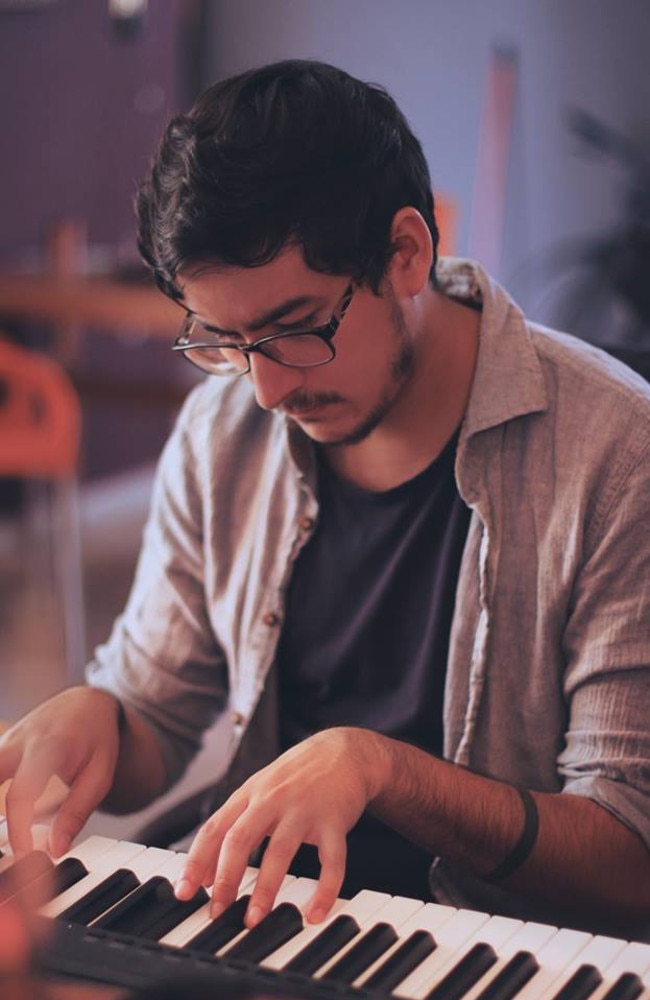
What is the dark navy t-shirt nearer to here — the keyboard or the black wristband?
the black wristband

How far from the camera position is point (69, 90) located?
18.4 ft

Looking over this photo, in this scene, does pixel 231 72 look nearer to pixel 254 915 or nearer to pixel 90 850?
pixel 90 850

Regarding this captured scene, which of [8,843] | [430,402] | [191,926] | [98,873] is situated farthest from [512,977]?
[430,402]

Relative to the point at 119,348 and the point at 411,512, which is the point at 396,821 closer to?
the point at 411,512

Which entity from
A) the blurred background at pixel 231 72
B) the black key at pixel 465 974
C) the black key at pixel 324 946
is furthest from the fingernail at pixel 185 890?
the blurred background at pixel 231 72

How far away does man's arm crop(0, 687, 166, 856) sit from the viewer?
125 centimetres

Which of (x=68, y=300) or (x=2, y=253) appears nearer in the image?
(x=68, y=300)

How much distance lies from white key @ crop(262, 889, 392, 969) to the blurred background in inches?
144

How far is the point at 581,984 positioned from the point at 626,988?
31mm

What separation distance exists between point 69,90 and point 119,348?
1108 millimetres

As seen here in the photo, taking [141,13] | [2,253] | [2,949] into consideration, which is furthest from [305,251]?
[141,13]

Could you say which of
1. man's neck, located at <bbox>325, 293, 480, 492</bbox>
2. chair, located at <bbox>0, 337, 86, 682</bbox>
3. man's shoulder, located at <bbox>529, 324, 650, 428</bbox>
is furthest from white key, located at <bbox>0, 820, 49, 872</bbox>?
chair, located at <bbox>0, 337, 86, 682</bbox>

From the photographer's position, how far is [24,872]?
1182 mm

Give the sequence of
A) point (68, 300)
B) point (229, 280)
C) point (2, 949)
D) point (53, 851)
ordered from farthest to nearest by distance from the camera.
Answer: point (68, 300) → point (229, 280) → point (53, 851) → point (2, 949)
